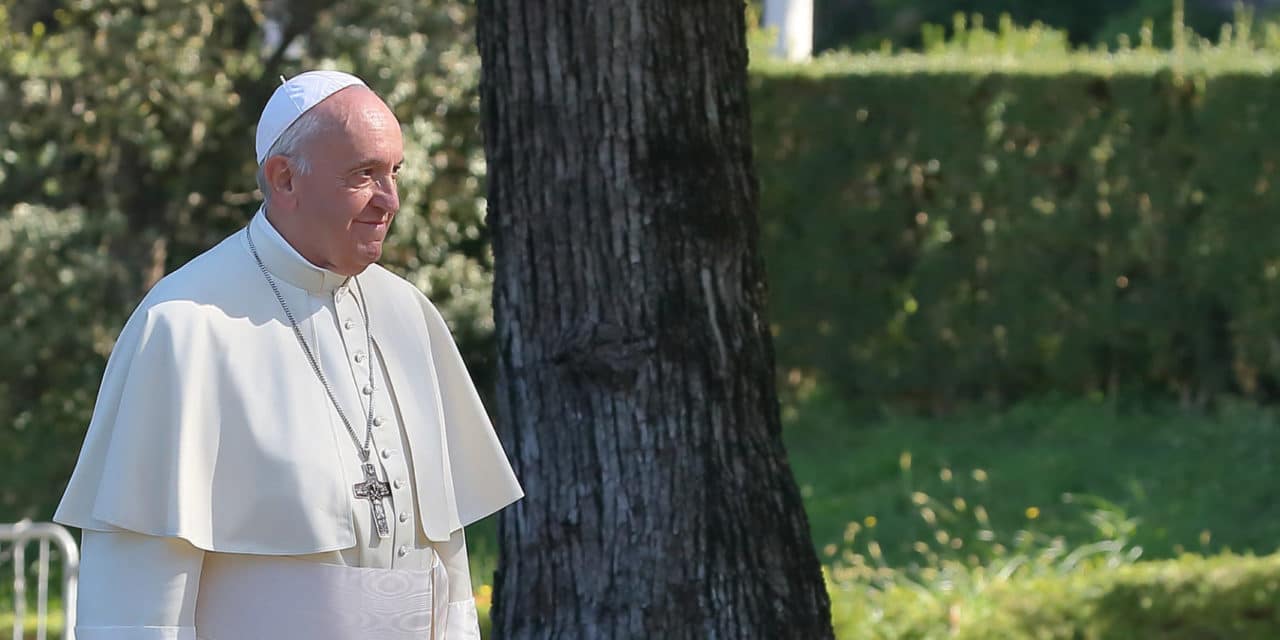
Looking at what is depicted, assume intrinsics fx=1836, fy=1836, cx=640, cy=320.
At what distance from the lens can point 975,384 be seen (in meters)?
11.2

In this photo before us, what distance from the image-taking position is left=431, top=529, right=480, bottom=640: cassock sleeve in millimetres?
3008

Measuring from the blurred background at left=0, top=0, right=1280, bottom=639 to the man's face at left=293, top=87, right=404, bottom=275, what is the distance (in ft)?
18.0

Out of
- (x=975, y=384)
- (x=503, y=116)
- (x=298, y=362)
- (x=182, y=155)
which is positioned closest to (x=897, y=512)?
(x=975, y=384)

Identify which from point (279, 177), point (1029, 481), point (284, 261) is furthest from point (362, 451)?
point (1029, 481)

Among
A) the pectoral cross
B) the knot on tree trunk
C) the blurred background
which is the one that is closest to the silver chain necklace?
the pectoral cross

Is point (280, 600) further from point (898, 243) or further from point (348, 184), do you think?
point (898, 243)

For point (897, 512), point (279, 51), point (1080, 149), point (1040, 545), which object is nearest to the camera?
point (1040, 545)

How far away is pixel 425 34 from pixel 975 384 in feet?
13.0

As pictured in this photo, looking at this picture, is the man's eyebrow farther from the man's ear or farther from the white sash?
the white sash

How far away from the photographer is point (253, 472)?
2695 millimetres

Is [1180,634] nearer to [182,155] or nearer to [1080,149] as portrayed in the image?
[1080,149]

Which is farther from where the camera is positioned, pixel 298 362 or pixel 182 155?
pixel 182 155

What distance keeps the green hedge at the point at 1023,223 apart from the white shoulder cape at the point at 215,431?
8.51 m

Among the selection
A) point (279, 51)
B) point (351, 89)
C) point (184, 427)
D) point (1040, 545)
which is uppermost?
point (279, 51)
